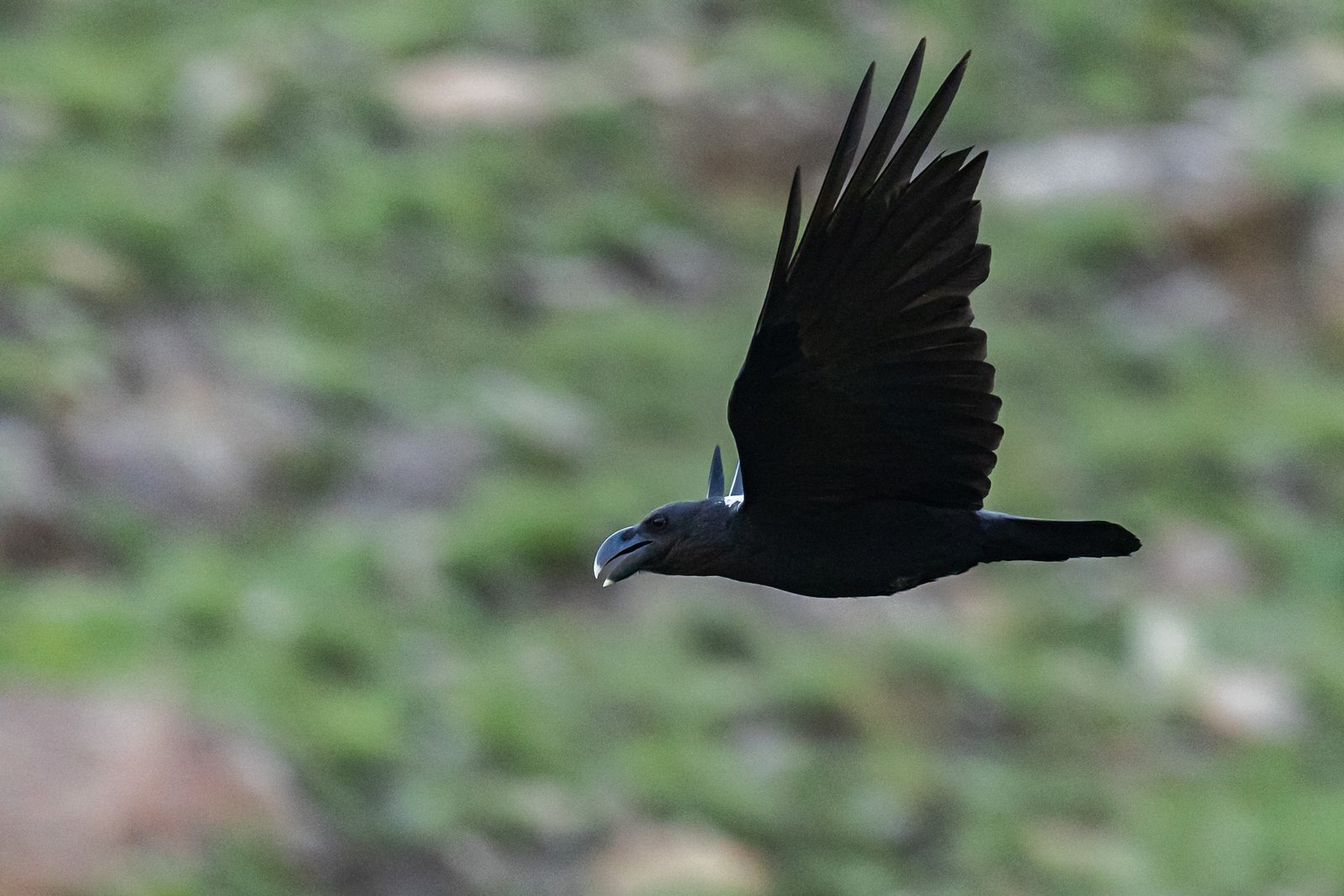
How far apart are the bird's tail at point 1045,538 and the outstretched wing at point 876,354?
0.07 m

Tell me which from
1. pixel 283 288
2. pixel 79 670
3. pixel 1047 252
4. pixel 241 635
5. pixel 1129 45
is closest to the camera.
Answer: pixel 79 670

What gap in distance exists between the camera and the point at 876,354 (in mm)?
3662

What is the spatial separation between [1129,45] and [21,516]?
7.64 meters

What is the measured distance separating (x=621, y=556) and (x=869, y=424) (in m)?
0.46

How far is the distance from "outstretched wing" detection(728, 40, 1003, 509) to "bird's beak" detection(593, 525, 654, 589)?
0.20 meters

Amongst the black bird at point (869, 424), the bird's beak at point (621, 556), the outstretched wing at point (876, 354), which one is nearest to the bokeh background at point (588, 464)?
the bird's beak at point (621, 556)

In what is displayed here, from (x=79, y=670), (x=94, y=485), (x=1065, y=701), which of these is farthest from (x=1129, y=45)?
(x=79, y=670)

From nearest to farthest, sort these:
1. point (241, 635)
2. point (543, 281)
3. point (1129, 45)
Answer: point (241, 635) → point (543, 281) → point (1129, 45)

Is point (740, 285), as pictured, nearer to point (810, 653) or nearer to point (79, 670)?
point (810, 653)

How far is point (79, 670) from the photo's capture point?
24.9ft

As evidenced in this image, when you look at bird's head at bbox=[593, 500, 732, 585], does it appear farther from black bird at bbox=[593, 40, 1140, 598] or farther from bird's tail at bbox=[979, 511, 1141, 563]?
bird's tail at bbox=[979, 511, 1141, 563]

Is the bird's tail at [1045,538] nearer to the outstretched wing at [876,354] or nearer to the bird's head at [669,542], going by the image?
the outstretched wing at [876,354]

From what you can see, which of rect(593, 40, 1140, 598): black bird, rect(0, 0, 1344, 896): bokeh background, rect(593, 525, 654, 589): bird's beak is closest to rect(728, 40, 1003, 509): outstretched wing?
rect(593, 40, 1140, 598): black bird

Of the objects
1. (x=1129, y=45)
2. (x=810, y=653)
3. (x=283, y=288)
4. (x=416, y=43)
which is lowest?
(x=810, y=653)
